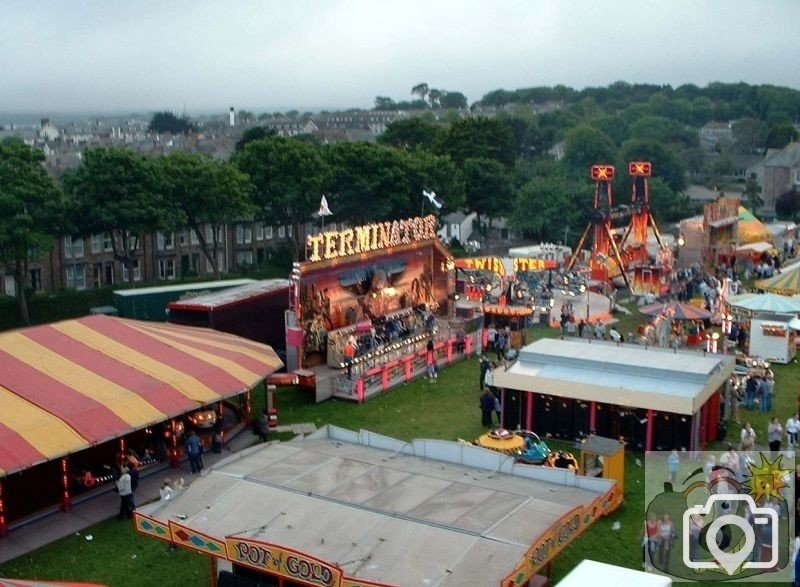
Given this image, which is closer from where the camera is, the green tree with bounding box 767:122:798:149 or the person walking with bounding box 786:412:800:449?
the person walking with bounding box 786:412:800:449

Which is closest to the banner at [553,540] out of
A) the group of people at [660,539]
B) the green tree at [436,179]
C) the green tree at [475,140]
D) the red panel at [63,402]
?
the group of people at [660,539]

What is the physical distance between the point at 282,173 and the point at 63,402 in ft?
100

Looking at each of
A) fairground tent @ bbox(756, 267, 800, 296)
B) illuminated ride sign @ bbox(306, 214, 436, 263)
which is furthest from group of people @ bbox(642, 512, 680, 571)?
fairground tent @ bbox(756, 267, 800, 296)

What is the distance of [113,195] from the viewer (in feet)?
132

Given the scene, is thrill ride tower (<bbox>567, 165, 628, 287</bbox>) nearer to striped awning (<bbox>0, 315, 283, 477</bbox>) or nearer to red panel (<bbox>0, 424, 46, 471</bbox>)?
striped awning (<bbox>0, 315, 283, 477</bbox>)

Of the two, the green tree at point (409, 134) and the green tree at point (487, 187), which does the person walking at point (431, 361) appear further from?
the green tree at point (409, 134)

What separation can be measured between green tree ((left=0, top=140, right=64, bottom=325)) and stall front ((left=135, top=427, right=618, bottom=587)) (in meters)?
23.1

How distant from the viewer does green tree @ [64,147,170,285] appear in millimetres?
39844

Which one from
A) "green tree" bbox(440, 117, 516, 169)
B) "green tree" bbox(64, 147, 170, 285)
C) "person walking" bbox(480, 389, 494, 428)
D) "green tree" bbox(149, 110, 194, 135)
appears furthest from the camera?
"green tree" bbox(149, 110, 194, 135)

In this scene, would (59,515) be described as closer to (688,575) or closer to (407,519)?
(407,519)

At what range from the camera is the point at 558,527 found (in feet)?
41.7

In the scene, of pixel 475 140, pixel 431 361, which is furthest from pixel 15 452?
pixel 475 140

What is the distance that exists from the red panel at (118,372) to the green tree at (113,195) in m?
19.0

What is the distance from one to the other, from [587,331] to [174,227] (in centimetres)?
2057
